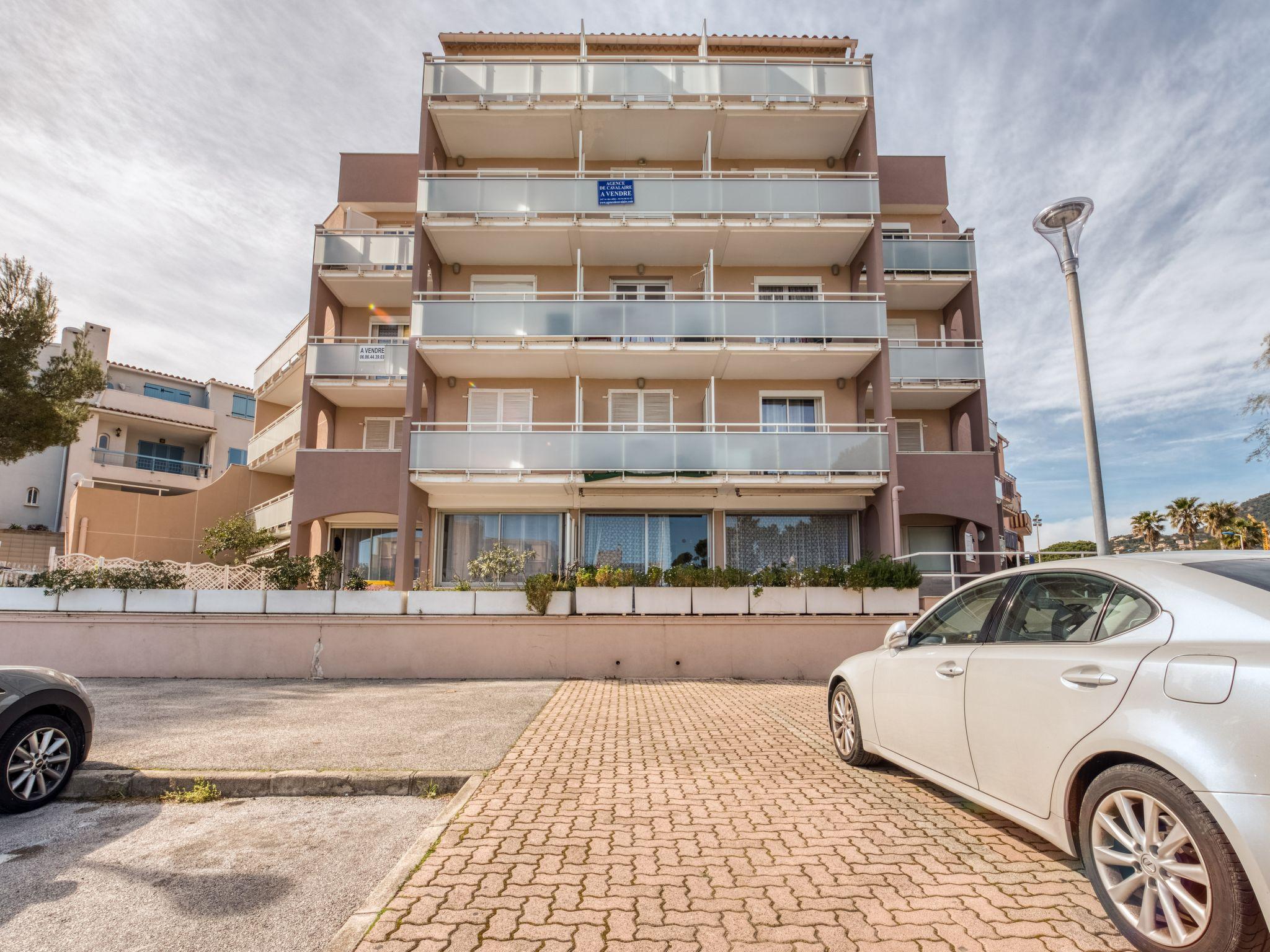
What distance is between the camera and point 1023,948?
3.00 meters

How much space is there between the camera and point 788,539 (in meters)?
18.5

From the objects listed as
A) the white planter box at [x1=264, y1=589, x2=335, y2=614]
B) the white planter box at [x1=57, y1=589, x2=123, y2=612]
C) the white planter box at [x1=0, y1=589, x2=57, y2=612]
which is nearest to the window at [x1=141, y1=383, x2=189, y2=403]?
the white planter box at [x1=0, y1=589, x2=57, y2=612]

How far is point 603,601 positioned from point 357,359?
9.74m

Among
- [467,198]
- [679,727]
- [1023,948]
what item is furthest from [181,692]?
[467,198]

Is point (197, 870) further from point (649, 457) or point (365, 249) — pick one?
point (365, 249)

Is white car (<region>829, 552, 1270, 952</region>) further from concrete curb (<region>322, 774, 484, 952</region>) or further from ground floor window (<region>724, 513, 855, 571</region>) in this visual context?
ground floor window (<region>724, 513, 855, 571</region>)

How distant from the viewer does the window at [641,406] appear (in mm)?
18984

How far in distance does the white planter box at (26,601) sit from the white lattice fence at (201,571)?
0.55m

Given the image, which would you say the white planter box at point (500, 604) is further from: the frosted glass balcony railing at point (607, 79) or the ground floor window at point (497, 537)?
the frosted glass balcony railing at point (607, 79)

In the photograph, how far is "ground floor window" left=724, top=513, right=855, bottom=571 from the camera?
18391mm

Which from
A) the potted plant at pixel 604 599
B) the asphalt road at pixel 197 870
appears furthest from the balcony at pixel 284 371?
the asphalt road at pixel 197 870

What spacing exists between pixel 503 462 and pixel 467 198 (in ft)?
22.0

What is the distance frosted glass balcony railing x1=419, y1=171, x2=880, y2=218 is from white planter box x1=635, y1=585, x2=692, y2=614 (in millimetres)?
9522

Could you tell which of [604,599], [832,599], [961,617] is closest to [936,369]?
[832,599]
